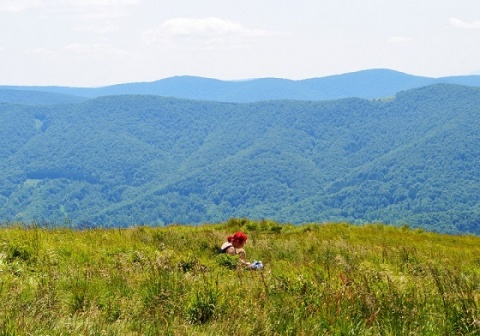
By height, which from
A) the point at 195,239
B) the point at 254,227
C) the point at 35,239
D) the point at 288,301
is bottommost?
the point at 254,227

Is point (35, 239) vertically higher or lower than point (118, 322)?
lower

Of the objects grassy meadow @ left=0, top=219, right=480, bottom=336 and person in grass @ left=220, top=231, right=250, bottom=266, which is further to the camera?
person in grass @ left=220, top=231, right=250, bottom=266

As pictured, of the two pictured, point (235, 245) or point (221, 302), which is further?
point (235, 245)

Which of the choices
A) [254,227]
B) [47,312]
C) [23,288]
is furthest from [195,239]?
[47,312]

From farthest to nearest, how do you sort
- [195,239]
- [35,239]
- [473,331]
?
[195,239], [35,239], [473,331]

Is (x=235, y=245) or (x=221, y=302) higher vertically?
(x=221, y=302)

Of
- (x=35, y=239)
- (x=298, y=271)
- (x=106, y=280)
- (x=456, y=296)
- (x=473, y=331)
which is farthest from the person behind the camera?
(x=35, y=239)

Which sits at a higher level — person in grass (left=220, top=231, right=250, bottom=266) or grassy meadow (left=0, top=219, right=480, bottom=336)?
grassy meadow (left=0, top=219, right=480, bottom=336)

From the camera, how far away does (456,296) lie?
20.7ft

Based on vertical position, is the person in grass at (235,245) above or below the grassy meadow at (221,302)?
Answer: below

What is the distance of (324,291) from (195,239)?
9.33 meters

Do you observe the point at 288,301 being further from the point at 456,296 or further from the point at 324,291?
the point at 456,296

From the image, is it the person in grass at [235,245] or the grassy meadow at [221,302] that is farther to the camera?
the person in grass at [235,245]

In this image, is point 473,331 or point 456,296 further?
point 456,296
